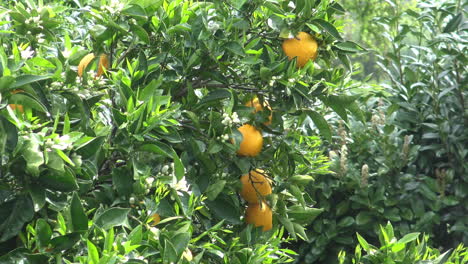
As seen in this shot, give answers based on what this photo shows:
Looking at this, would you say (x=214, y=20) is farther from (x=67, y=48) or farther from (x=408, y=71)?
(x=408, y=71)

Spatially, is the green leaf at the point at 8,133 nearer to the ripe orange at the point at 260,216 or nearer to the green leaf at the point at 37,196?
the green leaf at the point at 37,196

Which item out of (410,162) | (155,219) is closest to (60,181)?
(155,219)

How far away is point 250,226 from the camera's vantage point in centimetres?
182

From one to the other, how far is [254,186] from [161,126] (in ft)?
1.69

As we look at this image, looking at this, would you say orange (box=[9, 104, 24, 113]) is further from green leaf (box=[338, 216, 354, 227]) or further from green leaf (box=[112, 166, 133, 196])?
green leaf (box=[338, 216, 354, 227])

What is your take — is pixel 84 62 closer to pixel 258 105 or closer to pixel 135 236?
pixel 258 105

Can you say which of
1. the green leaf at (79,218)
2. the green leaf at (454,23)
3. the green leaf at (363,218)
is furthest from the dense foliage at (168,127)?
the green leaf at (454,23)

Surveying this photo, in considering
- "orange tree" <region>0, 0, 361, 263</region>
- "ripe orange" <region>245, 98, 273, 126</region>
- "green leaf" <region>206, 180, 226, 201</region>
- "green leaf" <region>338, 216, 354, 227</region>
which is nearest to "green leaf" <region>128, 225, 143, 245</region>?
"orange tree" <region>0, 0, 361, 263</region>

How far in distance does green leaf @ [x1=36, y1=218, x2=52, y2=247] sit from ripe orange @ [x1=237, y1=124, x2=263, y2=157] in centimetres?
63

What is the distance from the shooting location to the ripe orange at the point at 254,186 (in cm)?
190

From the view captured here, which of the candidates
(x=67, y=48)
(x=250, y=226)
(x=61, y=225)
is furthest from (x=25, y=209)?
(x=250, y=226)

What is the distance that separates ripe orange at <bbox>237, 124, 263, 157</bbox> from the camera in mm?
1783

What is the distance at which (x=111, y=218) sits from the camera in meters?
1.35

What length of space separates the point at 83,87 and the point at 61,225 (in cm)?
38
